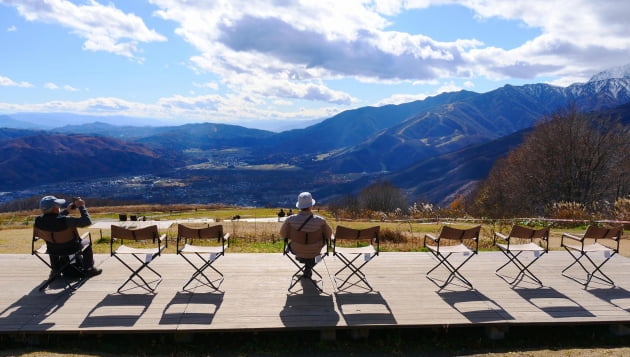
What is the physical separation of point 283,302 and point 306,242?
1246 millimetres

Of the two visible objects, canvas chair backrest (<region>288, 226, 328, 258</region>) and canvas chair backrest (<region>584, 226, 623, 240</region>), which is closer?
canvas chair backrest (<region>288, 226, 328, 258</region>)

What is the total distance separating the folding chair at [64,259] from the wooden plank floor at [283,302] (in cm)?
24

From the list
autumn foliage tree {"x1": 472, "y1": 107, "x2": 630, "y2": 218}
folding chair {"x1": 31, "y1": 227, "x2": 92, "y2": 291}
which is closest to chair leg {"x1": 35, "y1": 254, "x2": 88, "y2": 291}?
folding chair {"x1": 31, "y1": 227, "x2": 92, "y2": 291}

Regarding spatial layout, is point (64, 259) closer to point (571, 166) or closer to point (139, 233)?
point (139, 233)

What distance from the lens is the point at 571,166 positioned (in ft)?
131

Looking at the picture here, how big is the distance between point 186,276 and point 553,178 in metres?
40.7

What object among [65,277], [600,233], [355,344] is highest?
[600,233]

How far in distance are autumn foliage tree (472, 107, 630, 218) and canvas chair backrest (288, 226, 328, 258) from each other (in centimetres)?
3342

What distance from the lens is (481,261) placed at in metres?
10.9

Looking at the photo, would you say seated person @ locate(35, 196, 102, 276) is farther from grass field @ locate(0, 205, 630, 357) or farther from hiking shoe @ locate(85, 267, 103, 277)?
grass field @ locate(0, 205, 630, 357)

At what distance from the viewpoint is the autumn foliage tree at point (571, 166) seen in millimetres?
39562

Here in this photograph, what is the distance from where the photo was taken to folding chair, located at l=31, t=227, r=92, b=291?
27.0ft

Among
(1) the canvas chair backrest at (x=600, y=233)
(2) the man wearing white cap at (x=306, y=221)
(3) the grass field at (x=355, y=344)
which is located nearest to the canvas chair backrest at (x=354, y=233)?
(2) the man wearing white cap at (x=306, y=221)

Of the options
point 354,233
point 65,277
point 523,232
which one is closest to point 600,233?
point 523,232
